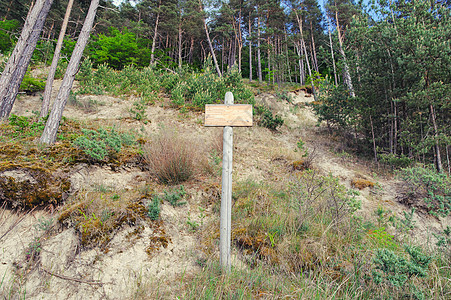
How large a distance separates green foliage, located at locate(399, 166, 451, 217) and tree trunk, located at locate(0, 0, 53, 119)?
11.0 m

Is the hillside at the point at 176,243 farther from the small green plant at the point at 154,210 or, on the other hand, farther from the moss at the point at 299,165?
the moss at the point at 299,165

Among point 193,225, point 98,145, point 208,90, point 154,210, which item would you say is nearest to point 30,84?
point 208,90

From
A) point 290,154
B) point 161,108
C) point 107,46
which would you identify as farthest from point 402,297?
point 107,46

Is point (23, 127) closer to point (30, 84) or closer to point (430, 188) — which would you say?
point (30, 84)

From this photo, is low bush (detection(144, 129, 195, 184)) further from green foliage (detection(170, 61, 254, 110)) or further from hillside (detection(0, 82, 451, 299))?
green foliage (detection(170, 61, 254, 110))

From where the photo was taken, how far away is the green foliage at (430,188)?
487 centimetres

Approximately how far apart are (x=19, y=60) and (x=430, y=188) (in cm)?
1161

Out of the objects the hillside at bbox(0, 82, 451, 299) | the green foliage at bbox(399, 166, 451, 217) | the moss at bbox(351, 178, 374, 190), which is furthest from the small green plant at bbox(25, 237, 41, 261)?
the green foliage at bbox(399, 166, 451, 217)

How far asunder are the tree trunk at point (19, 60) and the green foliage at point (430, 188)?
10972 mm

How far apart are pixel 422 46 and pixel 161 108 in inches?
374

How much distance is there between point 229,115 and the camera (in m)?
2.70

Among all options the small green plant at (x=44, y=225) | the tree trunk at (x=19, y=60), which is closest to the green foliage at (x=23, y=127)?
the tree trunk at (x=19, y=60)

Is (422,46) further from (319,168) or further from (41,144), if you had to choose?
(41,144)

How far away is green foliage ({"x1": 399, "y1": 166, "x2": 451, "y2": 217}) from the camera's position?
487 cm
